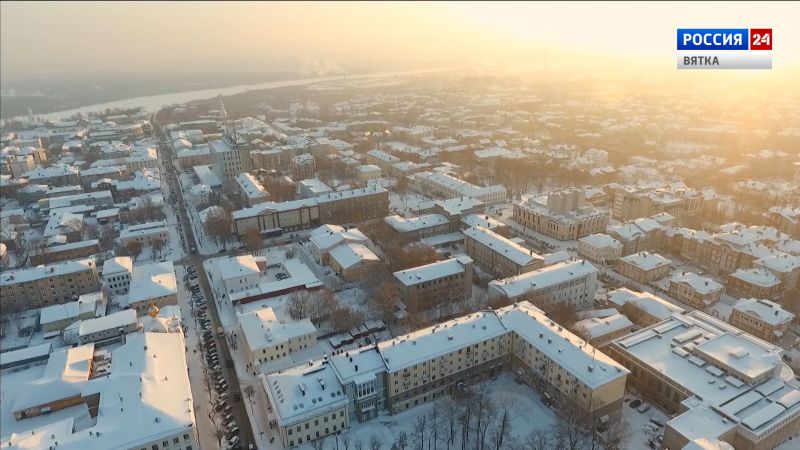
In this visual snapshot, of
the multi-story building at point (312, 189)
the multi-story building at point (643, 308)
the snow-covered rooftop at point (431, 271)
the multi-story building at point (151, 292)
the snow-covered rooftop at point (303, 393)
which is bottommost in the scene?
the multi-story building at point (643, 308)

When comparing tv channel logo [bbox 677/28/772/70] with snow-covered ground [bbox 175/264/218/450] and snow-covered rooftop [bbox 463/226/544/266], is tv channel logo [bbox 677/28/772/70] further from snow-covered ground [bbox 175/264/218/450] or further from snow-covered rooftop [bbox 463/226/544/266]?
snow-covered ground [bbox 175/264/218/450]

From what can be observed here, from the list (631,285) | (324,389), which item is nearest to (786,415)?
(631,285)

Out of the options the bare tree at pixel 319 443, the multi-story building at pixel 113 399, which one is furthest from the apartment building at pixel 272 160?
the bare tree at pixel 319 443

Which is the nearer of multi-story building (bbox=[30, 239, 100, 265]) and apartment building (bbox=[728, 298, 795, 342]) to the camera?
apartment building (bbox=[728, 298, 795, 342])

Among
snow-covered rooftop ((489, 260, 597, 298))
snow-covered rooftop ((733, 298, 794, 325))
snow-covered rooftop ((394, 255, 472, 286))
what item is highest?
snow-covered rooftop ((394, 255, 472, 286))

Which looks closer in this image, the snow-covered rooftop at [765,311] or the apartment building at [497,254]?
the snow-covered rooftop at [765,311]

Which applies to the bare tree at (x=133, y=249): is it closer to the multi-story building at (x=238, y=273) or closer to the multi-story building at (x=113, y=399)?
the multi-story building at (x=238, y=273)

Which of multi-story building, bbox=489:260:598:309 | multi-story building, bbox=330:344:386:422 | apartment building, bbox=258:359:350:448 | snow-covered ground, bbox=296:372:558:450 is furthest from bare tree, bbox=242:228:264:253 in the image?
snow-covered ground, bbox=296:372:558:450

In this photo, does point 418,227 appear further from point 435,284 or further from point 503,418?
point 503,418
